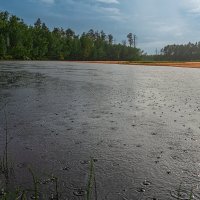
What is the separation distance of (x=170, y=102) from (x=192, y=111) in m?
3.66

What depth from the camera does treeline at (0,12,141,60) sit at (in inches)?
5241

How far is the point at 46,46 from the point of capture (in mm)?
153375

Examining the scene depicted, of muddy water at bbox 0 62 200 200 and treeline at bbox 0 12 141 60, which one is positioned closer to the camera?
muddy water at bbox 0 62 200 200

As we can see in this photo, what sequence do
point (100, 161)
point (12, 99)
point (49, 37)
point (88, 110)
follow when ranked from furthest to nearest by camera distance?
point (49, 37), point (12, 99), point (88, 110), point (100, 161)

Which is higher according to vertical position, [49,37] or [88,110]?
[49,37]

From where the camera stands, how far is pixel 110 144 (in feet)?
36.4

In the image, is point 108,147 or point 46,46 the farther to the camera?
point 46,46

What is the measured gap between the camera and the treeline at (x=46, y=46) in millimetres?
133125

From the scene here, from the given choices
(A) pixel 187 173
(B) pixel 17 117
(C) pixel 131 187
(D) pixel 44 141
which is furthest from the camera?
(B) pixel 17 117

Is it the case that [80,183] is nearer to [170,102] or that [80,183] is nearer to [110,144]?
[110,144]

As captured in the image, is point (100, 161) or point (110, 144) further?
point (110, 144)

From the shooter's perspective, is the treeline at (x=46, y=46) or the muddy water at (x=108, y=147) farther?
the treeline at (x=46, y=46)

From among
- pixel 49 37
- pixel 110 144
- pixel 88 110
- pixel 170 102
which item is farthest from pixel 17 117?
pixel 49 37

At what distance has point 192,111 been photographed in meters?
18.0
